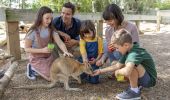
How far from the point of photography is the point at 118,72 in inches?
114

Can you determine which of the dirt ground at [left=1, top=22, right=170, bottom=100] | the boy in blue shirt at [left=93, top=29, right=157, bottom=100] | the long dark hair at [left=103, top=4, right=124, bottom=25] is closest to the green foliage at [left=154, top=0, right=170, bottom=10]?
the dirt ground at [left=1, top=22, right=170, bottom=100]

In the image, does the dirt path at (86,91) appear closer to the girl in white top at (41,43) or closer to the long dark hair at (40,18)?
the girl in white top at (41,43)

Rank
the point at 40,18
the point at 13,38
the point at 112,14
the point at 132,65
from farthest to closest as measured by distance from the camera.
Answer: the point at 13,38, the point at 40,18, the point at 112,14, the point at 132,65

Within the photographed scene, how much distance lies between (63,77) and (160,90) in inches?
42.6

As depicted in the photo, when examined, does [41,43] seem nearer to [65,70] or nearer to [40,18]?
[40,18]

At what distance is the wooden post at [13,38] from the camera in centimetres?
450

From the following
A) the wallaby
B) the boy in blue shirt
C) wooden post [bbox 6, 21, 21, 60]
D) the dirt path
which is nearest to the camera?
the boy in blue shirt

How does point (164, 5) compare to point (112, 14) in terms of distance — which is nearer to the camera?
point (112, 14)

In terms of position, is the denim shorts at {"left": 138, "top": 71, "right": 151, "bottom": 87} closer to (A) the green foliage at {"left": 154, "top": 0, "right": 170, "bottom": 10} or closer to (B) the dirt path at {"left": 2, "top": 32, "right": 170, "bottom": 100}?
(B) the dirt path at {"left": 2, "top": 32, "right": 170, "bottom": 100}

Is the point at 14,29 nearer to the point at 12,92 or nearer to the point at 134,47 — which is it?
the point at 12,92

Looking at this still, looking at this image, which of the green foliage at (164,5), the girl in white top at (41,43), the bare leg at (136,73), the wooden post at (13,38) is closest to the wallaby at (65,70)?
the girl in white top at (41,43)

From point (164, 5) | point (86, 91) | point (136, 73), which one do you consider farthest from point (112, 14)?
point (164, 5)

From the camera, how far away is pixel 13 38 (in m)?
4.55

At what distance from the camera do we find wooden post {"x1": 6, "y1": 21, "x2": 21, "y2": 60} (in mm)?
4500
